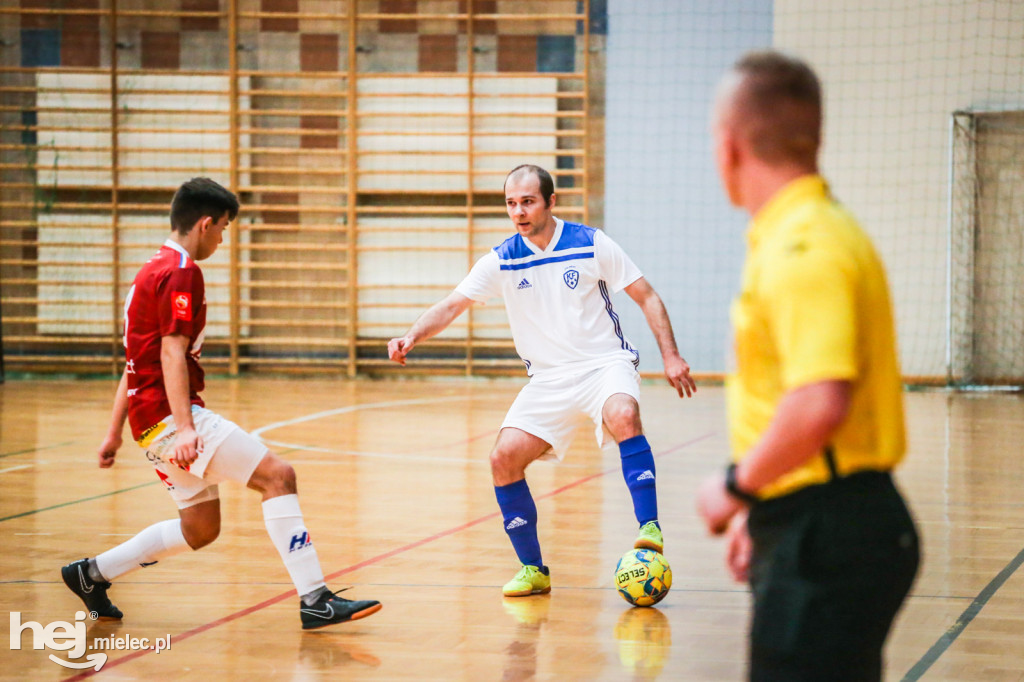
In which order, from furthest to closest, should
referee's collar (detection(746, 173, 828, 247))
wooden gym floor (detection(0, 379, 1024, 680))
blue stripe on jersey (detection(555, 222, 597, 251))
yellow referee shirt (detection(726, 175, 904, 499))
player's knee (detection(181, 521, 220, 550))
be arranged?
1. blue stripe on jersey (detection(555, 222, 597, 251))
2. player's knee (detection(181, 521, 220, 550))
3. wooden gym floor (detection(0, 379, 1024, 680))
4. referee's collar (detection(746, 173, 828, 247))
5. yellow referee shirt (detection(726, 175, 904, 499))

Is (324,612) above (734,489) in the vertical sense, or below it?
below

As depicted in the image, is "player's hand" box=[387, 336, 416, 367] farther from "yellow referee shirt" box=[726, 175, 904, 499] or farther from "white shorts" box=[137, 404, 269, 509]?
"yellow referee shirt" box=[726, 175, 904, 499]

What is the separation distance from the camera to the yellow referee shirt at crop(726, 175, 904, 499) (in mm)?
1364

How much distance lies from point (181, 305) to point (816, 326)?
96.1 inches

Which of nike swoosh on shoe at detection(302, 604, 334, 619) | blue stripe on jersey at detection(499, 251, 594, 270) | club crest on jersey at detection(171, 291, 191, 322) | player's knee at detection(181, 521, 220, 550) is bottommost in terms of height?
nike swoosh on shoe at detection(302, 604, 334, 619)

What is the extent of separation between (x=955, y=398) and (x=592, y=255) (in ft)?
25.4

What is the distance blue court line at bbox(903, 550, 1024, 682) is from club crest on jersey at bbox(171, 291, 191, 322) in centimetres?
236

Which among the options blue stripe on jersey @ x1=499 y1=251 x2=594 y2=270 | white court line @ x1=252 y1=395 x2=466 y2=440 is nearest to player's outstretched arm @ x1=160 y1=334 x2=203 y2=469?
blue stripe on jersey @ x1=499 y1=251 x2=594 y2=270

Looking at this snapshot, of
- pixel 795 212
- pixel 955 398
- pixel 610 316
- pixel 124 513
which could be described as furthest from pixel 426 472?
pixel 955 398

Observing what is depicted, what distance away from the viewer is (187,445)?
3.27 metres

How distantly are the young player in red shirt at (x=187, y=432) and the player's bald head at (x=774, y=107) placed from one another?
7.47 feet

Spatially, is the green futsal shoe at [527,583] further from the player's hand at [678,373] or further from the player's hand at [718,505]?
the player's hand at [718,505]

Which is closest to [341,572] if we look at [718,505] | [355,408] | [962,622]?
[962,622]

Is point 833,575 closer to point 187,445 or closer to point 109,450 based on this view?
point 187,445
